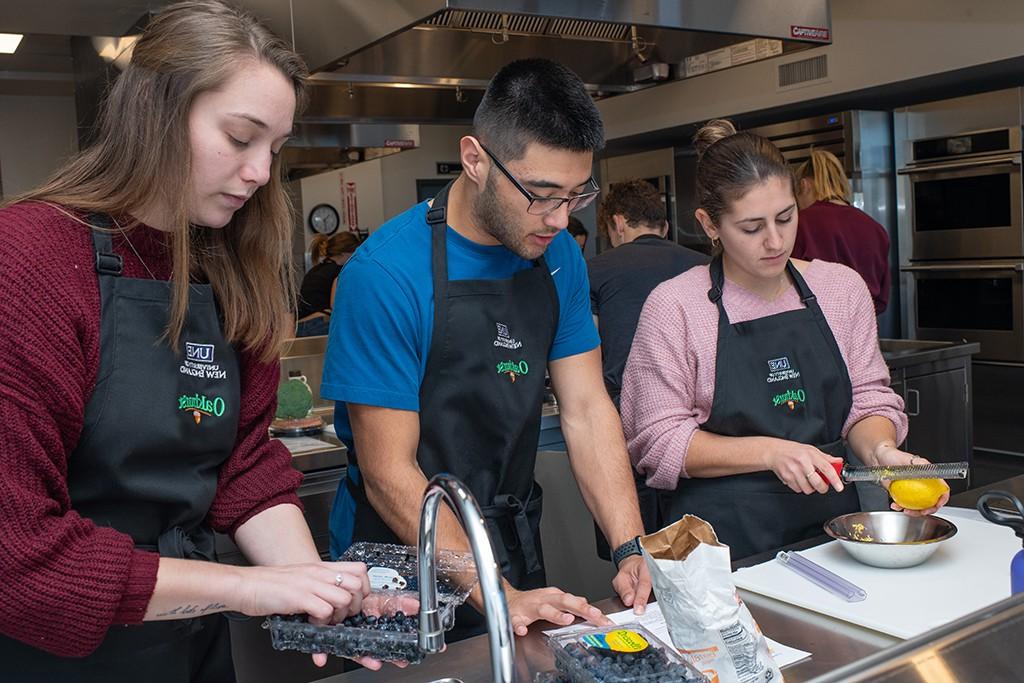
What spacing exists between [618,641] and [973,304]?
4.83 m

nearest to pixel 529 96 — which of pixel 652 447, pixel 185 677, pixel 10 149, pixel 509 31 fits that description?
pixel 652 447

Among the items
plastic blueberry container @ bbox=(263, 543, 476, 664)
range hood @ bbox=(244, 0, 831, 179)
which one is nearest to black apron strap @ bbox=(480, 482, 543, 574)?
plastic blueberry container @ bbox=(263, 543, 476, 664)

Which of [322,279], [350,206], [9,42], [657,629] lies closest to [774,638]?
[657,629]

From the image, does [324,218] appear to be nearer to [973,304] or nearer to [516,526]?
[973,304]

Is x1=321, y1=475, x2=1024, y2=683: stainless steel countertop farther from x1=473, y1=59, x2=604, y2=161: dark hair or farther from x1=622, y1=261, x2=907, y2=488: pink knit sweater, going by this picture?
x1=473, y1=59, x2=604, y2=161: dark hair

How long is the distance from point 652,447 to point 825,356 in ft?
1.36

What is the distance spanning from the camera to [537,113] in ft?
5.27

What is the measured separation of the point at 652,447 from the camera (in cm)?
200

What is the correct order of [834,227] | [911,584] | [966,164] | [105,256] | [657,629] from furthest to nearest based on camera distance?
1. [966,164]
2. [834,227]
3. [911,584]
4. [657,629]
5. [105,256]

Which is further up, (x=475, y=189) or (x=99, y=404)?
(x=475, y=189)

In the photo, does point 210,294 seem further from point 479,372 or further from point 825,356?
point 825,356

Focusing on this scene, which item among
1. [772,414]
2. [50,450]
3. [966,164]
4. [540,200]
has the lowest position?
[772,414]

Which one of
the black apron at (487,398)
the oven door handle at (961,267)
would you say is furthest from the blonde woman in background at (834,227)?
the black apron at (487,398)

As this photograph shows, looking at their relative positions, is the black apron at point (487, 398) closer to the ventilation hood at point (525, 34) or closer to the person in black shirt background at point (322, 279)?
the ventilation hood at point (525, 34)
